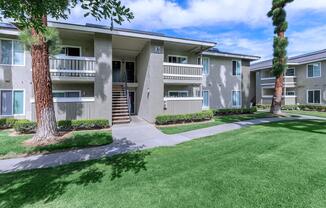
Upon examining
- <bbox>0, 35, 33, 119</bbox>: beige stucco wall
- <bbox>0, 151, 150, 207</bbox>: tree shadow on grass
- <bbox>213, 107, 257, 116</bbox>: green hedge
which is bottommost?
<bbox>0, 151, 150, 207</bbox>: tree shadow on grass

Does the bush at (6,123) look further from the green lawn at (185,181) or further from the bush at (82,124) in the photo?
the green lawn at (185,181)

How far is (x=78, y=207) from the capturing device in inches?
138

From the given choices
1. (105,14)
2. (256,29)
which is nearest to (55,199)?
(105,14)

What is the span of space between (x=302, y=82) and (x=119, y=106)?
2347 centimetres

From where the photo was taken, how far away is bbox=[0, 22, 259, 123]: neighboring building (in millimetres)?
11742

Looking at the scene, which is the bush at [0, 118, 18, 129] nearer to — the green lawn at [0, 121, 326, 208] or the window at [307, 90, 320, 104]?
the green lawn at [0, 121, 326, 208]

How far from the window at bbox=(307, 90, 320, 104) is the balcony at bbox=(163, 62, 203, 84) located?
17280mm

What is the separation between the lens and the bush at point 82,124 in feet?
34.6

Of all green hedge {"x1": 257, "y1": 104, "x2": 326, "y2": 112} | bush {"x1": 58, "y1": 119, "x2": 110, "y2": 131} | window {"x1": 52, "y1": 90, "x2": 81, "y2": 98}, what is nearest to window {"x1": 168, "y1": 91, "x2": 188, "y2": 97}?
bush {"x1": 58, "y1": 119, "x2": 110, "y2": 131}

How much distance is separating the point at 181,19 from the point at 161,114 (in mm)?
13064

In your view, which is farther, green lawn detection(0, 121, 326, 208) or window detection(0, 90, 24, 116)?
window detection(0, 90, 24, 116)

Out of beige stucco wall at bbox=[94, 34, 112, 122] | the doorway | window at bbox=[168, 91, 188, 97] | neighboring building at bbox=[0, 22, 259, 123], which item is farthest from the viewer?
the doorway

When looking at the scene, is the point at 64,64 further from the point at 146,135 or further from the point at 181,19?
the point at 181,19

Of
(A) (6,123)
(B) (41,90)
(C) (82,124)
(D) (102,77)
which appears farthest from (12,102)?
(D) (102,77)
